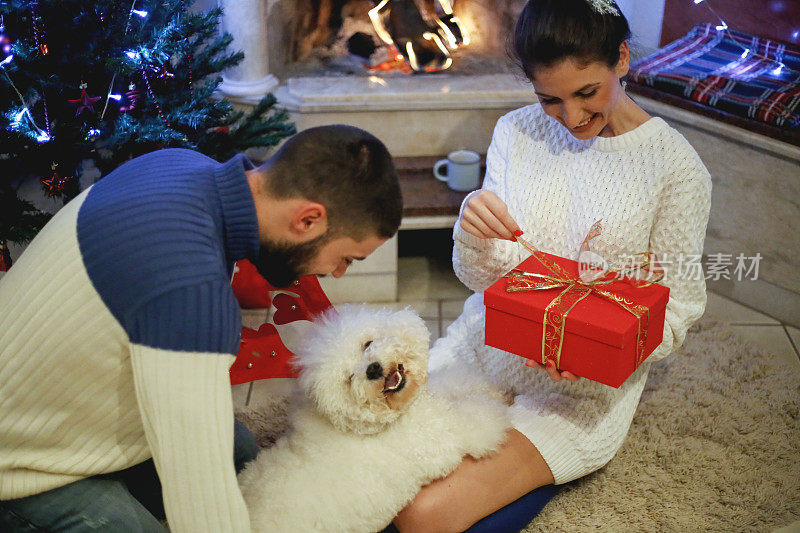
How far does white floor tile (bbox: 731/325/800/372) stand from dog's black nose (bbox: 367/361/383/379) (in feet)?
5.26

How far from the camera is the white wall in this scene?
123 inches

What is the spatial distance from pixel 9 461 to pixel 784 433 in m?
1.90

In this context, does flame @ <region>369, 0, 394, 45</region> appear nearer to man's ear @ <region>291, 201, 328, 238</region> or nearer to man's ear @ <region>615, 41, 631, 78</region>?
man's ear @ <region>615, 41, 631, 78</region>

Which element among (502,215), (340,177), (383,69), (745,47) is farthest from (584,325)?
(383,69)

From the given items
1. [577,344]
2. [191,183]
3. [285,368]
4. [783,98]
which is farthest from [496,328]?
[783,98]

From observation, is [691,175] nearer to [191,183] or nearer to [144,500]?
[191,183]

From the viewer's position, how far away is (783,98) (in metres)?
2.52

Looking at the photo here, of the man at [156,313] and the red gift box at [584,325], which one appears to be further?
the red gift box at [584,325]

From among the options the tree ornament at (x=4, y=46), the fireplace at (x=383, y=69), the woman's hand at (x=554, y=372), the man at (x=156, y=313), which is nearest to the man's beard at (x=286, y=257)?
the man at (x=156, y=313)

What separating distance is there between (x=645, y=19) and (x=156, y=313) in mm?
2667

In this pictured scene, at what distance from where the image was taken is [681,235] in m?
1.64

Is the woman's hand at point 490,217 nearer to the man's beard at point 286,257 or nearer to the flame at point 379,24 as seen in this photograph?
the man's beard at point 286,257

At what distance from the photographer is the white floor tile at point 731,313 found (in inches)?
105

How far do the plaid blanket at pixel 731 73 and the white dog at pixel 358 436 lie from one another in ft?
5.13
